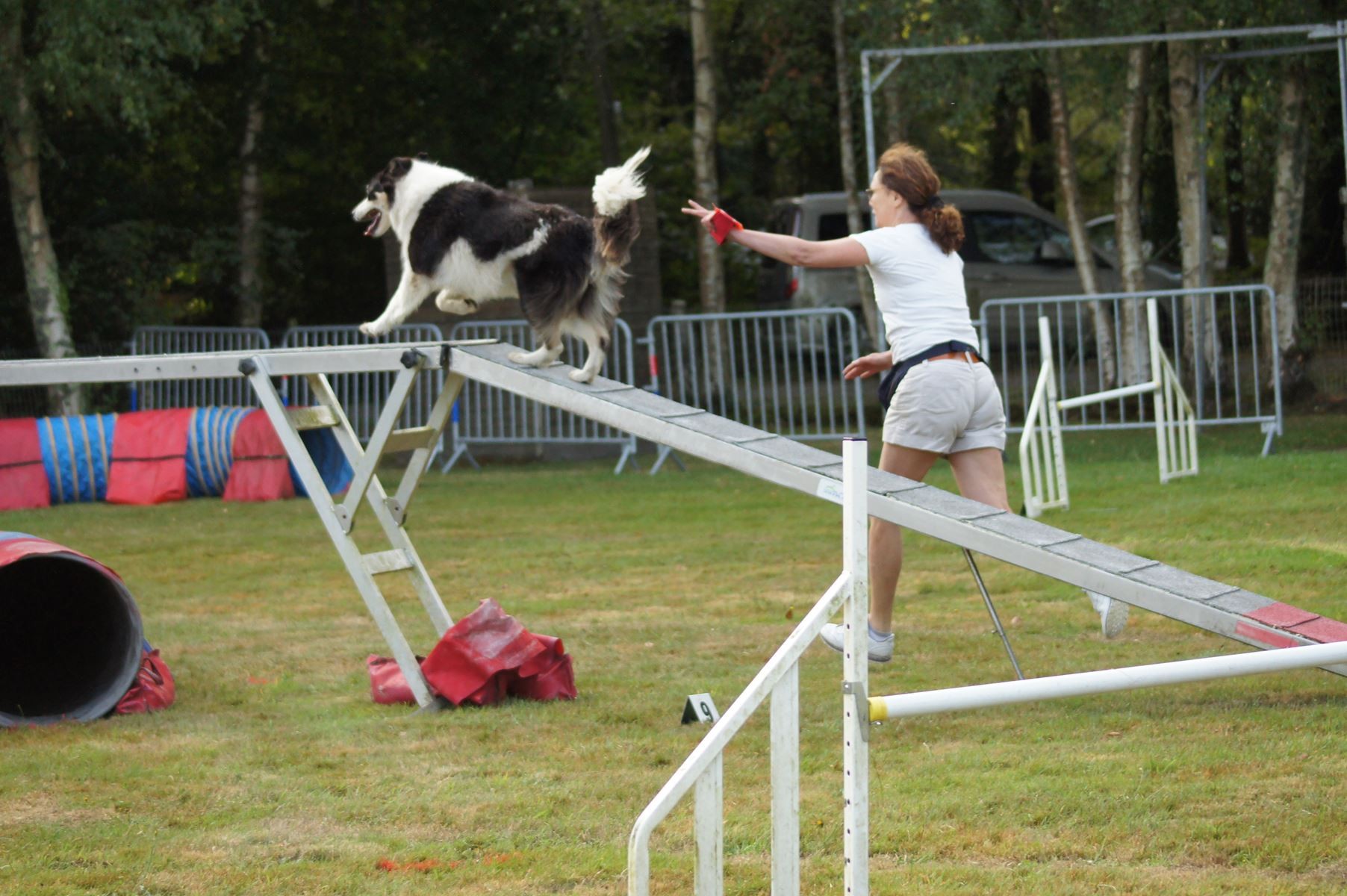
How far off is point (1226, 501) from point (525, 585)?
14.9ft

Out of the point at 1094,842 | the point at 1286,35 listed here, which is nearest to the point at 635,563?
the point at 1094,842

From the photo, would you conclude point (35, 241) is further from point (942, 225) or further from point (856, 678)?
point (856, 678)

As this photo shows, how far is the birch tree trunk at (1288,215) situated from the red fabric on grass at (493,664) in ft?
36.9

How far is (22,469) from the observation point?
12039 millimetres

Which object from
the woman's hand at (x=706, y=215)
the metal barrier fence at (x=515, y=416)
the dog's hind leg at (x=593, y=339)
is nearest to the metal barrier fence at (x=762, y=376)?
the metal barrier fence at (x=515, y=416)

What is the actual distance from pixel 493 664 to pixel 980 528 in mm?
1887

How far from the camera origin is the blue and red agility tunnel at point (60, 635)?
540 centimetres

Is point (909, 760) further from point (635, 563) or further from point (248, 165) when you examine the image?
point (248, 165)

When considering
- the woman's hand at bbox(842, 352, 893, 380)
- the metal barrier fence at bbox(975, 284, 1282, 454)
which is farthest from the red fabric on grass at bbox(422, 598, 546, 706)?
the metal barrier fence at bbox(975, 284, 1282, 454)

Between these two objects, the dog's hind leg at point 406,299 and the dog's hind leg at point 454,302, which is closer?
the dog's hind leg at point 406,299

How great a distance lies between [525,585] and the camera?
7852 millimetres

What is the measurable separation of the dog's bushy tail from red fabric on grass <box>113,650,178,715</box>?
2.25 meters

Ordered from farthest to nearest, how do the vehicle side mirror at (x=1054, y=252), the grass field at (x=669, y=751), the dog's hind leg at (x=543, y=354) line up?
1. the vehicle side mirror at (x=1054, y=252)
2. the dog's hind leg at (x=543, y=354)
3. the grass field at (x=669, y=751)

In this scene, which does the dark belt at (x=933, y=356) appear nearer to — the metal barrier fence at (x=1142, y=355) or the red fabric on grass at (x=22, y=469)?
the metal barrier fence at (x=1142, y=355)
